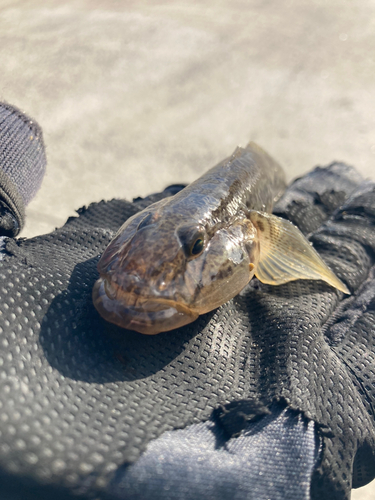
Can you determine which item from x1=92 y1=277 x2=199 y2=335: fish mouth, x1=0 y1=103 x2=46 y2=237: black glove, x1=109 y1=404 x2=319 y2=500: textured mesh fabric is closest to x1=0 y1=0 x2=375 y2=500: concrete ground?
x1=0 y1=103 x2=46 y2=237: black glove

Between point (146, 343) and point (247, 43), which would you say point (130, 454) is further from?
point (247, 43)

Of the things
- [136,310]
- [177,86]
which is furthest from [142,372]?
[177,86]

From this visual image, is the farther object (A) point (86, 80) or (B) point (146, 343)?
(A) point (86, 80)

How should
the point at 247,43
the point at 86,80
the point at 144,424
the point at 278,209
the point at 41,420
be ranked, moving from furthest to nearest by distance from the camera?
the point at 247,43
the point at 86,80
the point at 278,209
the point at 144,424
the point at 41,420

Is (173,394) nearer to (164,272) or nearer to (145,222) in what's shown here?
(164,272)

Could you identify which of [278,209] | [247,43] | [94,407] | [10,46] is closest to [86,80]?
[10,46]

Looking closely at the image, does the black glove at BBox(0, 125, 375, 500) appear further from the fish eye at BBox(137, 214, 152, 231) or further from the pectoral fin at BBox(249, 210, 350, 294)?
the fish eye at BBox(137, 214, 152, 231)

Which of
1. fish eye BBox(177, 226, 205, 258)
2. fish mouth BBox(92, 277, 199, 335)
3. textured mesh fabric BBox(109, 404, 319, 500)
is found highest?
fish eye BBox(177, 226, 205, 258)
